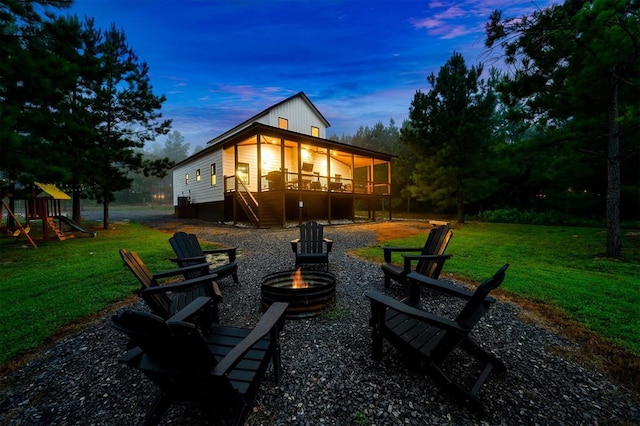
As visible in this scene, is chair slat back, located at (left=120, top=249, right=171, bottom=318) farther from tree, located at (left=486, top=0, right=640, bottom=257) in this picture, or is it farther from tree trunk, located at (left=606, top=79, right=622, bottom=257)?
tree trunk, located at (left=606, top=79, right=622, bottom=257)

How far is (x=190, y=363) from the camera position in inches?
60.7

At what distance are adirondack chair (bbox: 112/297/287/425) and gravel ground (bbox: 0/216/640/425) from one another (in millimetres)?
289

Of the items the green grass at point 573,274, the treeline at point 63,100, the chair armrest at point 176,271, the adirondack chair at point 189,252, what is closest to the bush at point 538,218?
the green grass at point 573,274

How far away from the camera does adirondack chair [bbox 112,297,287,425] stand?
143cm

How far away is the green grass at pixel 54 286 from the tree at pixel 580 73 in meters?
9.40

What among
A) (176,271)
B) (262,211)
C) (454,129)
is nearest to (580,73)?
(454,129)

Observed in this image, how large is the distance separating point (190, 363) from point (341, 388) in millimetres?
1323

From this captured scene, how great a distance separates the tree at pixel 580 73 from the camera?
5.50 m

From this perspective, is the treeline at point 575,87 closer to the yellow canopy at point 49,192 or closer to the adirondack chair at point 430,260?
the adirondack chair at point 430,260

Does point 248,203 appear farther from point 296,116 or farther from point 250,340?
point 250,340

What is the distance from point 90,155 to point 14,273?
8.74 m

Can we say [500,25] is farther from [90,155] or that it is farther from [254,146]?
[90,155]

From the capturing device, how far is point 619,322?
3.23 metres

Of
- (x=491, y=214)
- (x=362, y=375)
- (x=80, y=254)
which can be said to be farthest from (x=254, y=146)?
(x=491, y=214)
